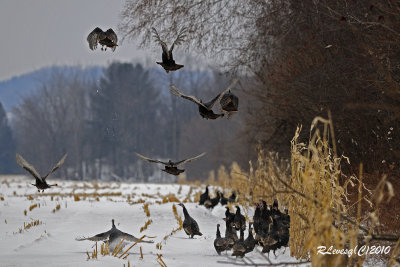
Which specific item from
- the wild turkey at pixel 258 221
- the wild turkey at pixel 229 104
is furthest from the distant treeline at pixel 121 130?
the wild turkey at pixel 229 104

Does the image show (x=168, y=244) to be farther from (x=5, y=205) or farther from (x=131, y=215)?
(x=5, y=205)

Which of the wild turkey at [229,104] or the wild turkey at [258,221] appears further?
the wild turkey at [258,221]

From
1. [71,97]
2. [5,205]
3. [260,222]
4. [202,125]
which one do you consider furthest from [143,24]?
[71,97]

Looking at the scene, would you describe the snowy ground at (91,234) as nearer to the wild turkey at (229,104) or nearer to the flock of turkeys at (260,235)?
the flock of turkeys at (260,235)

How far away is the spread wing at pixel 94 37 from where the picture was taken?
538 centimetres

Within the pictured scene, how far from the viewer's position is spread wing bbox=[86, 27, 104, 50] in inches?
212

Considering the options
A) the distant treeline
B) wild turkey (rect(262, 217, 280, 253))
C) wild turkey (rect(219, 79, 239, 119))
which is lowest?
wild turkey (rect(262, 217, 280, 253))

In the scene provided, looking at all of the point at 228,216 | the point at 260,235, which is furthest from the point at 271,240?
the point at 228,216

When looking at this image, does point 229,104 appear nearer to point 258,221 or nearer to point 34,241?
point 258,221

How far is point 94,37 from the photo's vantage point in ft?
17.9

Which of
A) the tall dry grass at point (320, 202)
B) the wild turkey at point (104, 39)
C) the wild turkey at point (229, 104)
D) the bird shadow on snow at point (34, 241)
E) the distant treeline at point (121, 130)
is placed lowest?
the bird shadow on snow at point (34, 241)

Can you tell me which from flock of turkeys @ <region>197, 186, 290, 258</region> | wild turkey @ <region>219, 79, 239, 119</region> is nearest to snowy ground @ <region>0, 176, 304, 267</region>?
flock of turkeys @ <region>197, 186, 290, 258</region>

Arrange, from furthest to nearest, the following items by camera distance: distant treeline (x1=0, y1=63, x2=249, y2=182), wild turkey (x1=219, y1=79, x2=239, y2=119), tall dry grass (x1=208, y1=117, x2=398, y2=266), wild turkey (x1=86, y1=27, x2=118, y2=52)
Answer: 1. distant treeline (x1=0, y1=63, x2=249, y2=182)
2. wild turkey (x1=86, y1=27, x2=118, y2=52)
3. wild turkey (x1=219, y1=79, x2=239, y2=119)
4. tall dry grass (x1=208, y1=117, x2=398, y2=266)

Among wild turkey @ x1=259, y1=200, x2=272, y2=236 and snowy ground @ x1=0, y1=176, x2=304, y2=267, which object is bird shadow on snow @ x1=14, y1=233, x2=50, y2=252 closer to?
snowy ground @ x1=0, y1=176, x2=304, y2=267
